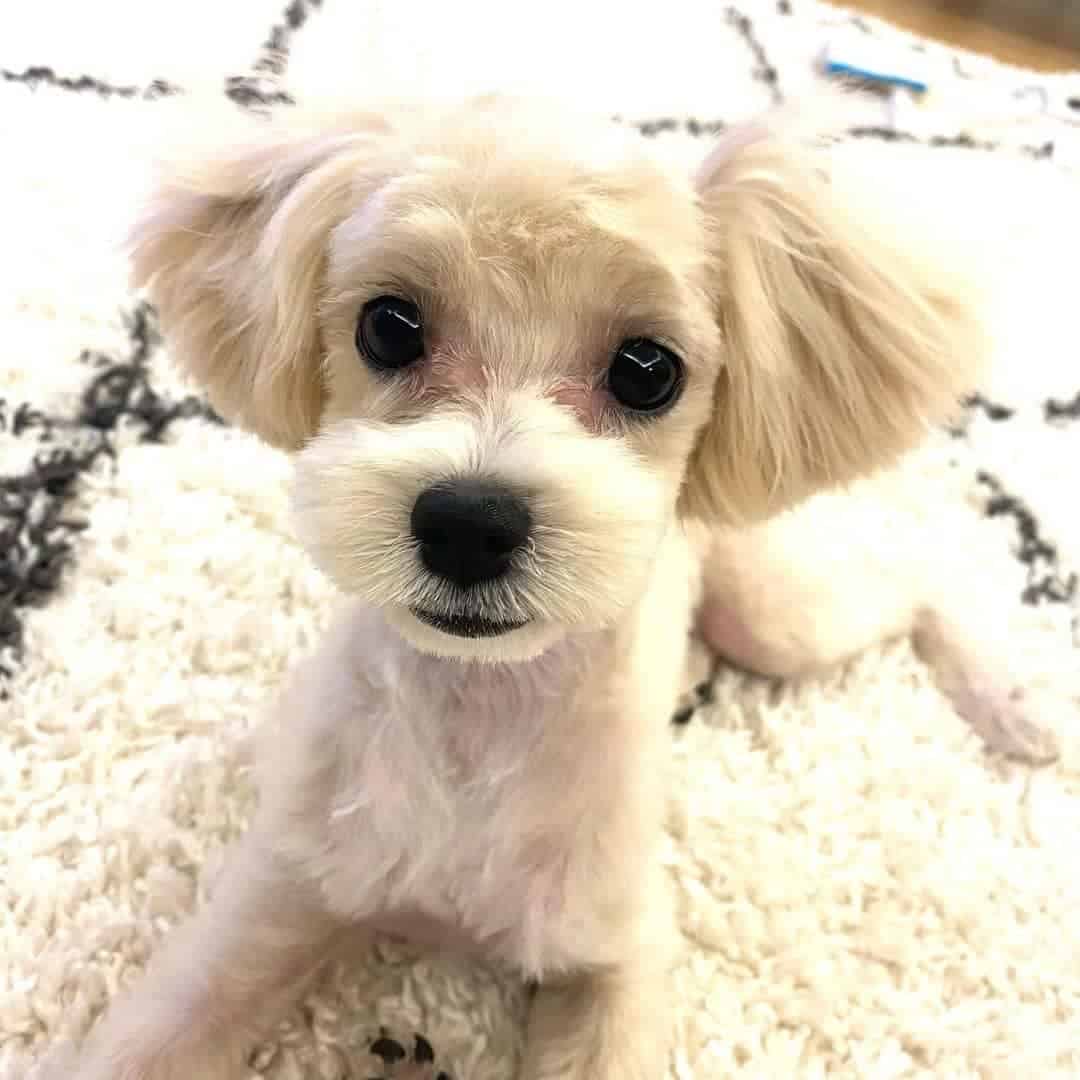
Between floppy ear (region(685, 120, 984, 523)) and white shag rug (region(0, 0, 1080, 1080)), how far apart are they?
5.7 inches

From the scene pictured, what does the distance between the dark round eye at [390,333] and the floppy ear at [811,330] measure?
0.79 feet

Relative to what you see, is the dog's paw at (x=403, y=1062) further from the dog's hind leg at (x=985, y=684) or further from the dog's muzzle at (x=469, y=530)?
the dog's hind leg at (x=985, y=684)

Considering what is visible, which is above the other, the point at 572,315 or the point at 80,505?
the point at 572,315

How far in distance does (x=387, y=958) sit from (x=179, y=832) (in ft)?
0.86

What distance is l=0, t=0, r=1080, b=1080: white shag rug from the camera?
115 cm

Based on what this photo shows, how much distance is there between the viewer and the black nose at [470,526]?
76cm

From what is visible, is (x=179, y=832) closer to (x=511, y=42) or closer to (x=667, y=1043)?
(x=667, y=1043)

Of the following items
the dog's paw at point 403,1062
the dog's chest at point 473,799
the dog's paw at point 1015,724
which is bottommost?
the dog's paw at point 403,1062

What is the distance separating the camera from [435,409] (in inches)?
33.5

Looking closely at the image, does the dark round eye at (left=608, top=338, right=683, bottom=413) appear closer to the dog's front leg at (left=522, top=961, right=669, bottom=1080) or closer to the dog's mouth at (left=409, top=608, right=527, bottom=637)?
the dog's mouth at (left=409, top=608, right=527, bottom=637)

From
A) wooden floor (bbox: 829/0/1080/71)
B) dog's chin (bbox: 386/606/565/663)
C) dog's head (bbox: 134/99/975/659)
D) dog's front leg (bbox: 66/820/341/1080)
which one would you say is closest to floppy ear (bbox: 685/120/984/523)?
dog's head (bbox: 134/99/975/659)

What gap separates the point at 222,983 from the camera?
41.1 inches

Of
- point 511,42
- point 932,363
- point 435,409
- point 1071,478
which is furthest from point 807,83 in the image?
point 435,409

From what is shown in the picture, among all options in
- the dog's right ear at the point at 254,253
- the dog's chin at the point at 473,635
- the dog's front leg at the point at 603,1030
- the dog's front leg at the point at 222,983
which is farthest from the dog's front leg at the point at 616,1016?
the dog's right ear at the point at 254,253
